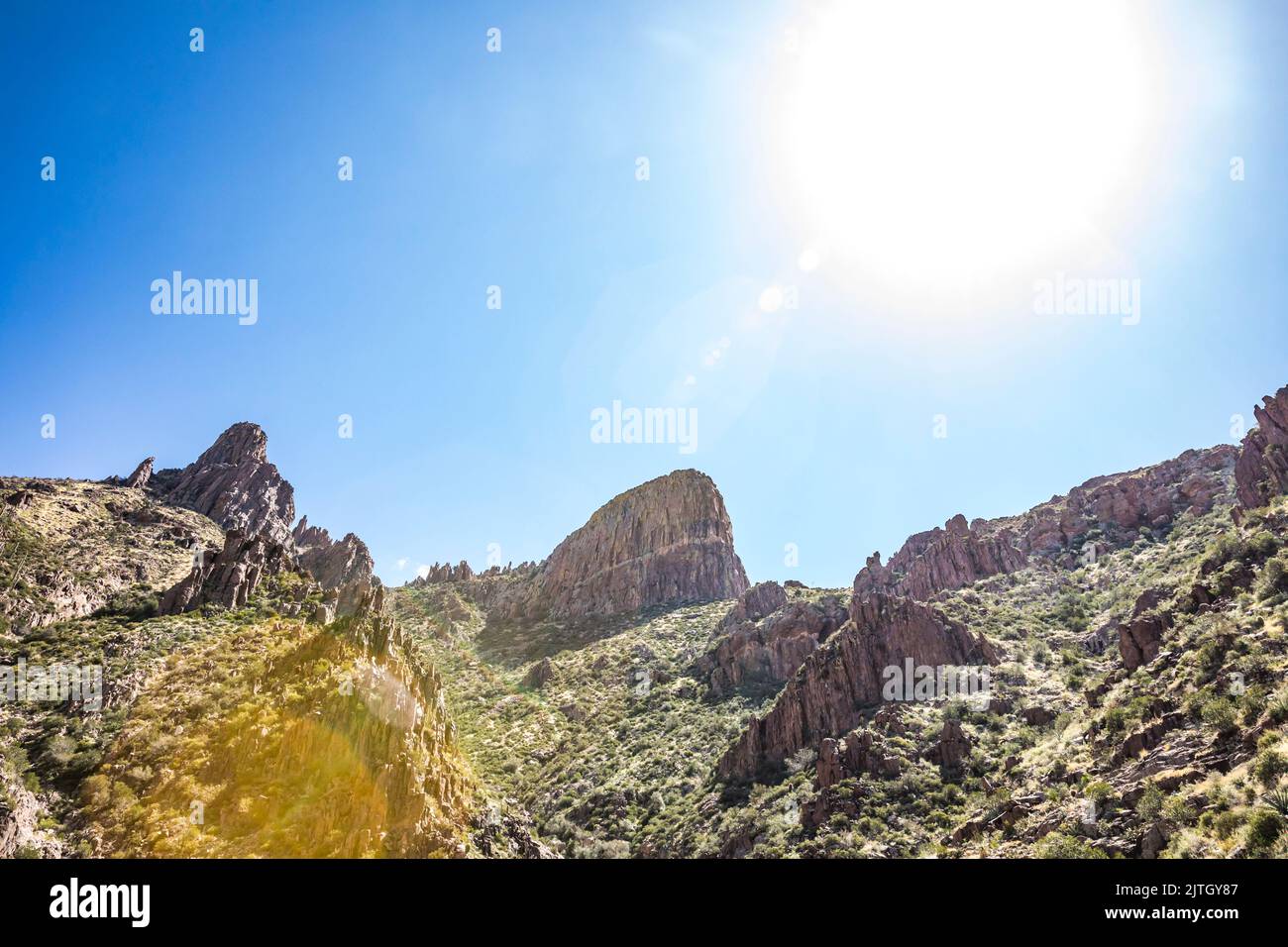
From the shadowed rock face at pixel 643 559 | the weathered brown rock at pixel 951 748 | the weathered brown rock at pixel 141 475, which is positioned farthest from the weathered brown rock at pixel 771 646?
the weathered brown rock at pixel 141 475

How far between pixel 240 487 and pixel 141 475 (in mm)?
15362

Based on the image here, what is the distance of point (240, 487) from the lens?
101375 millimetres

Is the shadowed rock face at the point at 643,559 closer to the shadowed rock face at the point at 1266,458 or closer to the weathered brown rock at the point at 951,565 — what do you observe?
the weathered brown rock at the point at 951,565

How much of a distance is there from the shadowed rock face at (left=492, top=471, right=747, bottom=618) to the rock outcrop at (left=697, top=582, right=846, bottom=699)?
35.7 metres

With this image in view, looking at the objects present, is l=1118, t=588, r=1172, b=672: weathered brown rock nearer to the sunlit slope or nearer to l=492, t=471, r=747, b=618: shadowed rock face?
the sunlit slope

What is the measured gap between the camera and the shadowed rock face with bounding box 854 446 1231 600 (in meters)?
68.8

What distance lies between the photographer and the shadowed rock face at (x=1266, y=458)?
4309cm

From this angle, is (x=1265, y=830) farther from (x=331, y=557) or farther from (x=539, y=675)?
(x=331, y=557)

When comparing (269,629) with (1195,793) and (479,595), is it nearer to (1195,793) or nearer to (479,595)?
(1195,793)

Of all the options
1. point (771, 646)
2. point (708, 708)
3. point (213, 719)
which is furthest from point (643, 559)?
point (213, 719)

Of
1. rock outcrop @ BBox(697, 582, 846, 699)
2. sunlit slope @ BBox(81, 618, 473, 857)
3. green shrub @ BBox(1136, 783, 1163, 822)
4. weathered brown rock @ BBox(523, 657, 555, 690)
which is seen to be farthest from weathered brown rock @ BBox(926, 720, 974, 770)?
weathered brown rock @ BBox(523, 657, 555, 690)
